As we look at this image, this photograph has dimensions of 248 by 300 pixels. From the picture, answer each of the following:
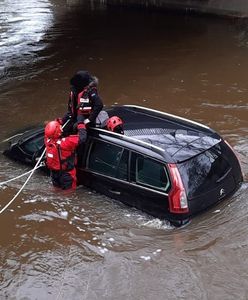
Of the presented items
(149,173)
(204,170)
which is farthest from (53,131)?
(204,170)

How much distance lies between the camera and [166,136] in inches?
308

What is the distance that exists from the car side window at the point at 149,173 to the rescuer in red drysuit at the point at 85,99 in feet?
4.14

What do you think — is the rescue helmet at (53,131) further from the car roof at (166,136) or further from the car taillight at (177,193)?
the car taillight at (177,193)

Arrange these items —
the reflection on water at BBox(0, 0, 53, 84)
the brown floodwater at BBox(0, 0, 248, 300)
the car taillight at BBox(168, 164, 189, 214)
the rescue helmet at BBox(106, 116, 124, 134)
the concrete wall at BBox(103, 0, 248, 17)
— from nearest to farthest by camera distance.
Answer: the brown floodwater at BBox(0, 0, 248, 300) < the car taillight at BBox(168, 164, 189, 214) < the rescue helmet at BBox(106, 116, 124, 134) < the reflection on water at BBox(0, 0, 53, 84) < the concrete wall at BBox(103, 0, 248, 17)

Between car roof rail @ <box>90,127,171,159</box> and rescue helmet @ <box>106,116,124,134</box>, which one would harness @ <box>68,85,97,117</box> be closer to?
car roof rail @ <box>90,127,171,159</box>

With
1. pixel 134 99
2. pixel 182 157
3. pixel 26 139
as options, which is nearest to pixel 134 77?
pixel 134 99

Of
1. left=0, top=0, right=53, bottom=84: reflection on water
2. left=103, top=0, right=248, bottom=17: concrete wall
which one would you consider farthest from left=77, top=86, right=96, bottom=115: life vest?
left=103, top=0, right=248, bottom=17: concrete wall

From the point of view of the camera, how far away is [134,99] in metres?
15.8

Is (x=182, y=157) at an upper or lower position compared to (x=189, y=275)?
upper

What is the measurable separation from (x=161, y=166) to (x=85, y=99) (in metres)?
2.16

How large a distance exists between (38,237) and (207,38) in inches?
686

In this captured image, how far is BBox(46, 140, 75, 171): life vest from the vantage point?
8672 mm

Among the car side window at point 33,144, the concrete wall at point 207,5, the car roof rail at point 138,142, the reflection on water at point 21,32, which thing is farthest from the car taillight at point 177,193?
the concrete wall at point 207,5

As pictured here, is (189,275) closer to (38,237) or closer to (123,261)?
(123,261)
